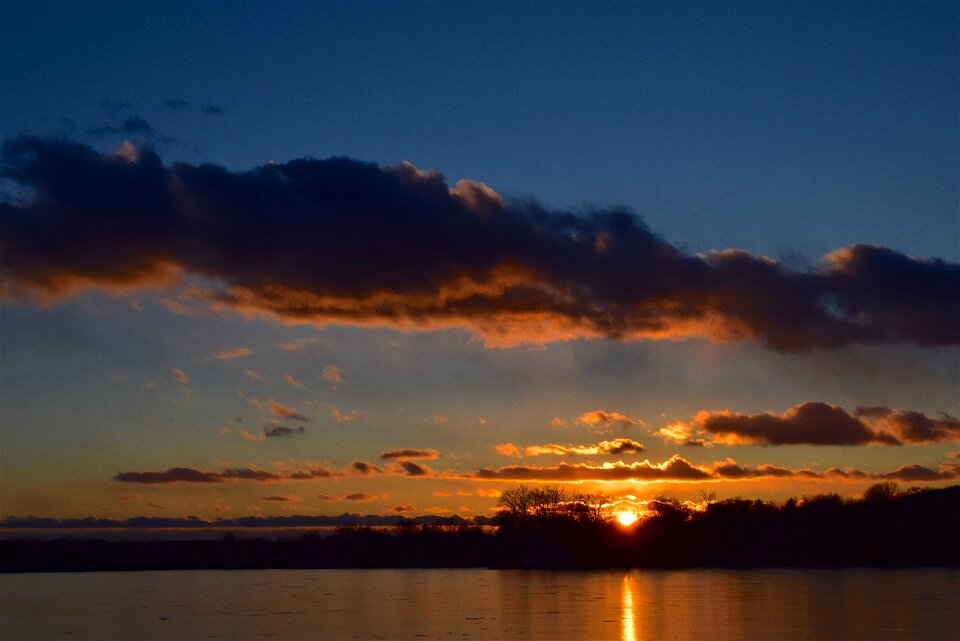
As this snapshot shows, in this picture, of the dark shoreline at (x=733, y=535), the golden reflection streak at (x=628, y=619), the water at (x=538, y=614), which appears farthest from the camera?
the dark shoreline at (x=733, y=535)

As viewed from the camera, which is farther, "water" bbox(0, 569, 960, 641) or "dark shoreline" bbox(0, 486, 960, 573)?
"dark shoreline" bbox(0, 486, 960, 573)

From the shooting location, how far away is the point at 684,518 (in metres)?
192

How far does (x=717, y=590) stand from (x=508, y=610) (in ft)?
105

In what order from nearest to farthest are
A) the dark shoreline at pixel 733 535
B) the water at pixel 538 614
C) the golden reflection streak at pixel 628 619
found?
the golden reflection streak at pixel 628 619
the water at pixel 538 614
the dark shoreline at pixel 733 535

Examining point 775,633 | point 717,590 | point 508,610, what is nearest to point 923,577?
point 717,590

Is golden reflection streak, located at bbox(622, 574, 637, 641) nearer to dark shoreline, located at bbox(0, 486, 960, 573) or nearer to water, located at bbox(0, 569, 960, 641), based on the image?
water, located at bbox(0, 569, 960, 641)

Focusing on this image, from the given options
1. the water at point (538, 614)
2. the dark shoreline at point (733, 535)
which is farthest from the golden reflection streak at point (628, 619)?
the dark shoreline at point (733, 535)

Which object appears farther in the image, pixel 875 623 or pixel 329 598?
pixel 329 598

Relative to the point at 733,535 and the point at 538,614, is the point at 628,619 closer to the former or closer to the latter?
the point at 538,614

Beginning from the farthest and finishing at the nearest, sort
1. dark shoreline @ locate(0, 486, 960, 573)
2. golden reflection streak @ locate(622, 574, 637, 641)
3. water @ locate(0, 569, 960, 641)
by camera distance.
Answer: dark shoreline @ locate(0, 486, 960, 573) → water @ locate(0, 569, 960, 641) → golden reflection streak @ locate(622, 574, 637, 641)

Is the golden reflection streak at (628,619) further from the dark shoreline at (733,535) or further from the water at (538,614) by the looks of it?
the dark shoreline at (733,535)

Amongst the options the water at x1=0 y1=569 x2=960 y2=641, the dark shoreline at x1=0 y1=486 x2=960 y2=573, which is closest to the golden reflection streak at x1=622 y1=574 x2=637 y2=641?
the water at x1=0 y1=569 x2=960 y2=641

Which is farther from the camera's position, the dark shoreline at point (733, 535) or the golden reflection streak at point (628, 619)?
the dark shoreline at point (733, 535)

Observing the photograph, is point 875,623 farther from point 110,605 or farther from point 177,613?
point 110,605
